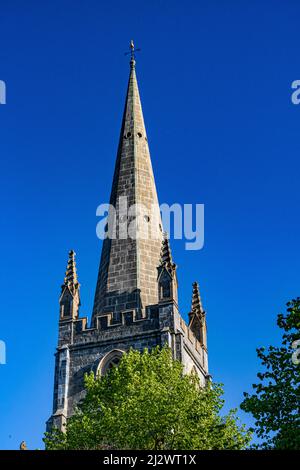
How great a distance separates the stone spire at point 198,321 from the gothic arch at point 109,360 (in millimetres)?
7428

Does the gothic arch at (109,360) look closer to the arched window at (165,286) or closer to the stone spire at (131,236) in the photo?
the stone spire at (131,236)

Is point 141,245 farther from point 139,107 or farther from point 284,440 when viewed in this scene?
point 284,440

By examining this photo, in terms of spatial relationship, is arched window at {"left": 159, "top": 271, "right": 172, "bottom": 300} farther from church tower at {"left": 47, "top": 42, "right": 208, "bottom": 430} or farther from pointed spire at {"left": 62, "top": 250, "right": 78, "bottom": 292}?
pointed spire at {"left": 62, "top": 250, "right": 78, "bottom": 292}

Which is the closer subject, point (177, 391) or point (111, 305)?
point (177, 391)

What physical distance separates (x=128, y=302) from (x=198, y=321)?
6170 mm

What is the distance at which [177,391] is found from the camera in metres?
39.6

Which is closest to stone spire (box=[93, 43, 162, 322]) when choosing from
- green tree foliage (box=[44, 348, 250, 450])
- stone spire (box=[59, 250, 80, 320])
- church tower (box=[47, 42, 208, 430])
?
church tower (box=[47, 42, 208, 430])

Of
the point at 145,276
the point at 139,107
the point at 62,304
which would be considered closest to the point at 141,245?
the point at 145,276

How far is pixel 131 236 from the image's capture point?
56000mm

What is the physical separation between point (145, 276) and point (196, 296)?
5.87m

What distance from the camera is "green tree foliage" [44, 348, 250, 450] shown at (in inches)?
1468

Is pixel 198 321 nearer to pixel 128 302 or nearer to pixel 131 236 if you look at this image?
pixel 128 302

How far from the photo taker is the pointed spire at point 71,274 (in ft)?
179

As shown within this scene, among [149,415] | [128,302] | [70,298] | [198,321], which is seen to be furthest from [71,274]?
[149,415]
